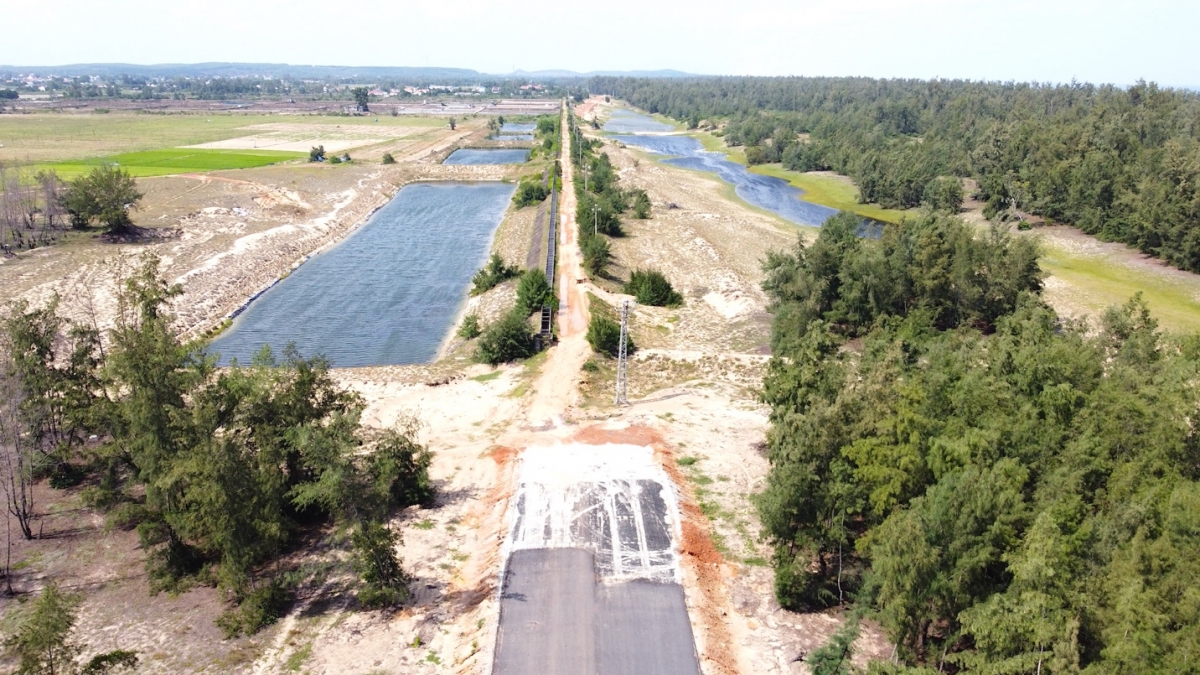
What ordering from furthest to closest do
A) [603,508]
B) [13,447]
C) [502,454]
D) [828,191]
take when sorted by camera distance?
1. [828,191]
2. [502,454]
3. [603,508]
4. [13,447]

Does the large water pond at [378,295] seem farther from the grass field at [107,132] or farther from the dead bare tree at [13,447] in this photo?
the grass field at [107,132]

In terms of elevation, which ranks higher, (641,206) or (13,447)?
(641,206)

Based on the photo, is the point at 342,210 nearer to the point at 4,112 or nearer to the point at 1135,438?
the point at 1135,438

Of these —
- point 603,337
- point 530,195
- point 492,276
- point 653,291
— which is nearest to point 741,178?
point 530,195

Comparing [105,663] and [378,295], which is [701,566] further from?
[378,295]

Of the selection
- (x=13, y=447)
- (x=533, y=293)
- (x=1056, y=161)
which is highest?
(x=1056, y=161)

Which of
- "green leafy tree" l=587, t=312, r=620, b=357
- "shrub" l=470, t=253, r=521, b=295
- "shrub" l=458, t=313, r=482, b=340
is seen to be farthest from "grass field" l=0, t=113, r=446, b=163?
"green leafy tree" l=587, t=312, r=620, b=357

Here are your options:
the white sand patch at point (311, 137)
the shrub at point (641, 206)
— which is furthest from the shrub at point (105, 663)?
the white sand patch at point (311, 137)
